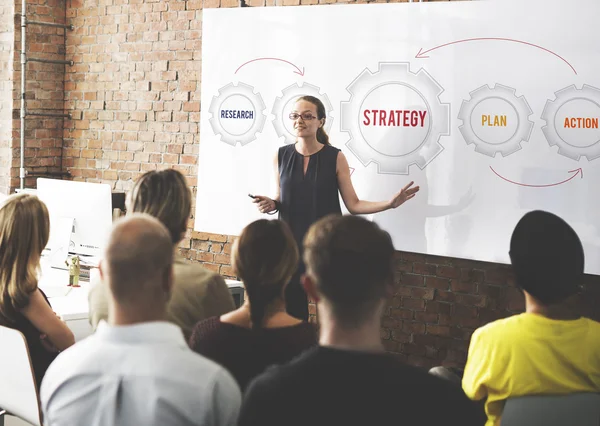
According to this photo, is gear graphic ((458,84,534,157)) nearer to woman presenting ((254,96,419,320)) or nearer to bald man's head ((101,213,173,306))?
woman presenting ((254,96,419,320))

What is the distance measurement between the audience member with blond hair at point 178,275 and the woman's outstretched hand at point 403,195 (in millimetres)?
1673

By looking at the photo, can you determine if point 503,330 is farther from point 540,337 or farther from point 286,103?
point 286,103

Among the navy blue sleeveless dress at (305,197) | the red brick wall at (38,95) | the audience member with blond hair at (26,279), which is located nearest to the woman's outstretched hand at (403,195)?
the navy blue sleeveless dress at (305,197)

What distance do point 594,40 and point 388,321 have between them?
1.94 metres

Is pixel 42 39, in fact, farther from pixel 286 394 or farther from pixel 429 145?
pixel 286 394

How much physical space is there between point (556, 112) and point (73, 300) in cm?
245

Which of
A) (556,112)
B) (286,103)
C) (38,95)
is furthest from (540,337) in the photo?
(38,95)

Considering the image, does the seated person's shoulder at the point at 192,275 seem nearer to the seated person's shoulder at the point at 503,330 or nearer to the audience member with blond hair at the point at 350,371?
the seated person's shoulder at the point at 503,330

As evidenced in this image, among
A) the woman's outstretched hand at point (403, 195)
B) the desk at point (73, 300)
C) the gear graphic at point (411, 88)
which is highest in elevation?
the gear graphic at point (411, 88)

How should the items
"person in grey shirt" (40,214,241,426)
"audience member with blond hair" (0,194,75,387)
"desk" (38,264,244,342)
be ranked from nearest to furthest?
"person in grey shirt" (40,214,241,426), "audience member with blond hair" (0,194,75,387), "desk" (38,264,244,342)

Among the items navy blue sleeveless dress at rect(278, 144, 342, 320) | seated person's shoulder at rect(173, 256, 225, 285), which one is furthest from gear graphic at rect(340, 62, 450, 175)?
seated person's shoulder at rect(173, 256, 225, 285)

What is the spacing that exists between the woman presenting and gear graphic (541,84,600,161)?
75cm

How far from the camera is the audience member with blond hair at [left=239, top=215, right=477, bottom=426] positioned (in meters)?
1.37

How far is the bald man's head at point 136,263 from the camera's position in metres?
1.65
